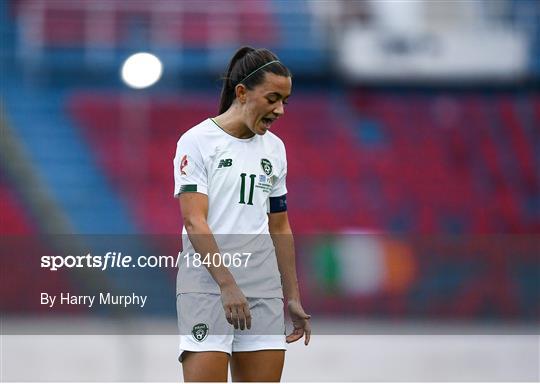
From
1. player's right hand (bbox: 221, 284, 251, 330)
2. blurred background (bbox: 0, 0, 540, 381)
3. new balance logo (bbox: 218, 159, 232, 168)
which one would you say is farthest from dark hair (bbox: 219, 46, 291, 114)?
blurred background (bbox: 0, 0, 540, 381)

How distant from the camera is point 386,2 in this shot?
820 cm

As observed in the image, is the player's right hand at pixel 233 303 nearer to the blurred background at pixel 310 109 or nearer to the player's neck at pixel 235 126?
the player's neck at pixel 235 126

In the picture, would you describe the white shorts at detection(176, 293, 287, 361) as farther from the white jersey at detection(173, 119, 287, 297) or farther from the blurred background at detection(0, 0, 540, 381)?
the blurred background at detection(0, 0, 540, 381)

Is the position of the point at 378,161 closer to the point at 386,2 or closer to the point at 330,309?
the point at 386,2

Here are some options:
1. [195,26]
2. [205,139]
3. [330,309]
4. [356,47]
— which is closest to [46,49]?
[195,26]

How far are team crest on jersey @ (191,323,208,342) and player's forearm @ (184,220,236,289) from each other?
105 mm

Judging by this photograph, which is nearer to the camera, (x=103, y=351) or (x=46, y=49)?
(x=103, y=351)

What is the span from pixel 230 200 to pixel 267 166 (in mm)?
120

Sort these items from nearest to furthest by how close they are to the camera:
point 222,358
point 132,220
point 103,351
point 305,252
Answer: point 222,358, point 103,351, point 305,252, point 132,220

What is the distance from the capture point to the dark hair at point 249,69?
211 centimetres

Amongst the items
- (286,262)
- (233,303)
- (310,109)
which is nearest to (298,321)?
(286,262)

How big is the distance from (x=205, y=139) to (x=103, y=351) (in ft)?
9.37

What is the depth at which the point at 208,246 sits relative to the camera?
204cm

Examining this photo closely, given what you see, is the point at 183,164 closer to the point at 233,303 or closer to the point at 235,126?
the point at 235,126
